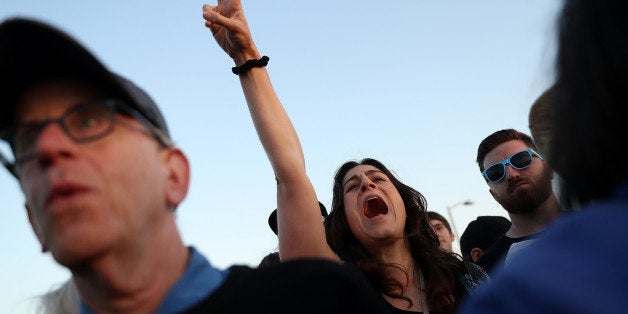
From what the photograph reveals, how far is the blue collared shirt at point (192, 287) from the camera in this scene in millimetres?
1445

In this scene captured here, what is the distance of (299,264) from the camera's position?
154cm

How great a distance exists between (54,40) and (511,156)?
3.58 m

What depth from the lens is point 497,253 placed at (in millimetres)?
4039

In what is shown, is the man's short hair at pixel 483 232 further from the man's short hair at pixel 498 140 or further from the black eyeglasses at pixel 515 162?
the black eyeglasses at pixel 515 162

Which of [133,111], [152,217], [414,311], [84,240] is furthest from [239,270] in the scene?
[414,311]

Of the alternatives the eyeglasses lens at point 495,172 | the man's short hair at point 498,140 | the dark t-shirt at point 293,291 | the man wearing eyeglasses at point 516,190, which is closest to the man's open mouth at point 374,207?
the man wearing eyeglasses at point 516,190

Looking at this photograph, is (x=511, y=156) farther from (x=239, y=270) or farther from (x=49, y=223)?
(x=49, y=223)

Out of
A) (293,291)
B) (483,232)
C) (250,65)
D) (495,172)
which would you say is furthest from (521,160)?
(293,291)

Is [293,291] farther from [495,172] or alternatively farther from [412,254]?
[495,172]

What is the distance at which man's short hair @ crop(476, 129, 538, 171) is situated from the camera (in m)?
4.47

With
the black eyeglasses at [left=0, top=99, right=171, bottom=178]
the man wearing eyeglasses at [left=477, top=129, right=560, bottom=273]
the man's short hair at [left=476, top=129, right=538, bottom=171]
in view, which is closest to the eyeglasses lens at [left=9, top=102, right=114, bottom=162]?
the black eyeglasses at [left=0, top=99, right=171, bottom=178]

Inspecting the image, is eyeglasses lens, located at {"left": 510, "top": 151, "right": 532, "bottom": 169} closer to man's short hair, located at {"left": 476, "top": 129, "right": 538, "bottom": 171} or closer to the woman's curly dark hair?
man's short hair, located at {"left": 476, "top": 129, "right": 538, "bottom": 171}

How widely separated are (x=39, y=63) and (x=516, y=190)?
353 centimetres

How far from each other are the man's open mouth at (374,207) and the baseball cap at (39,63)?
7.23ft
